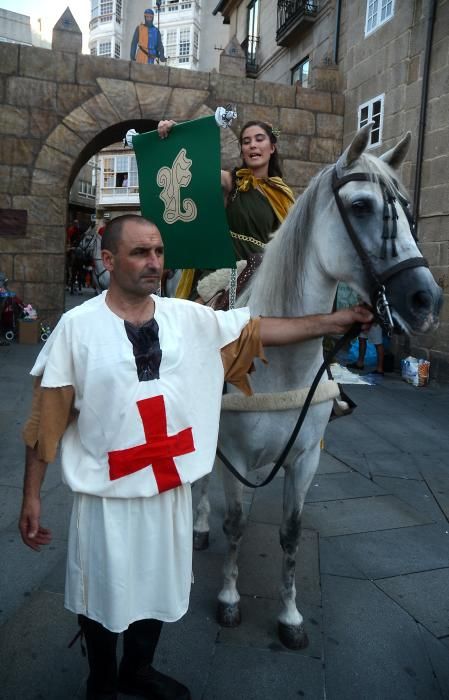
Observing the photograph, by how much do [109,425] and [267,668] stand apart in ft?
4.39

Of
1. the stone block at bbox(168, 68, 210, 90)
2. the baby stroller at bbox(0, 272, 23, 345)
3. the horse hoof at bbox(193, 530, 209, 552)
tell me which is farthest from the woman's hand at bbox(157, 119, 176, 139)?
the stone block at bbox(168, 68, 210, 90)

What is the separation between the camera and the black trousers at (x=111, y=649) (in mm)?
1690

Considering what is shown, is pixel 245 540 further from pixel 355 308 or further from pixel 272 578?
pixel 355 308

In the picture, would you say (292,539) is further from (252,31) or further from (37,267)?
(252,31)

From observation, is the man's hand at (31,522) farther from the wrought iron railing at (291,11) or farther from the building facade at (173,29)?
the building facade at (173,29)

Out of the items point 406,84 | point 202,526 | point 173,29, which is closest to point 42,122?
point 406,84

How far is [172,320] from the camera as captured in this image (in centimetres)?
165

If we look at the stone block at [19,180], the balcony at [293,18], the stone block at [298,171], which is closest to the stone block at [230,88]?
the stone block at [298,171]

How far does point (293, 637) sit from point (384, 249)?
1.71 meters

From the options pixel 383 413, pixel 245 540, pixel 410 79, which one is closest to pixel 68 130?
pixel 410 79

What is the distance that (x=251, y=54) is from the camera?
15.5m

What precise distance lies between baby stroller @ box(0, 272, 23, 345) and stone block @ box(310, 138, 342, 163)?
584cm

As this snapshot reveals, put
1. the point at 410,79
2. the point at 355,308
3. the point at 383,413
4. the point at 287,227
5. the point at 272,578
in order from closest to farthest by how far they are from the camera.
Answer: the point at 355,308, the point at 287,227, the point at 272,578, the point at 383,413, the point at 410,79

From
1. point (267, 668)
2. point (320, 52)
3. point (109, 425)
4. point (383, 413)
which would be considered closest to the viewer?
point (109, 425)
